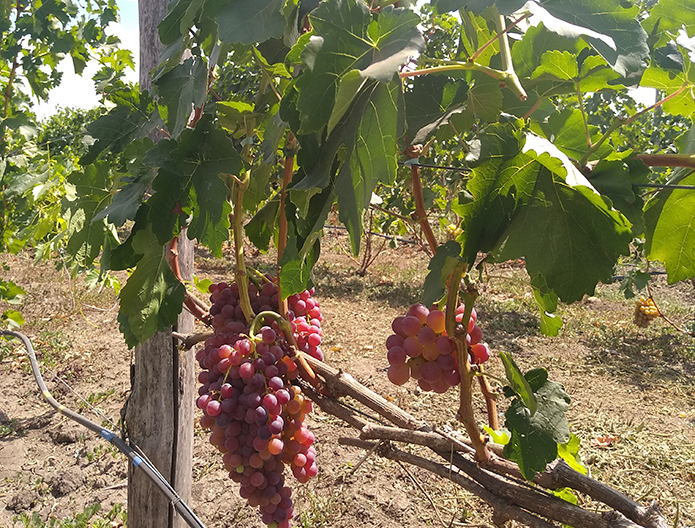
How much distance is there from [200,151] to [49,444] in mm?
3403

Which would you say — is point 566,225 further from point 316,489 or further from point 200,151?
point 316,489

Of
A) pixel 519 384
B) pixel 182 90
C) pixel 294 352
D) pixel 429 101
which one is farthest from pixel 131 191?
pixel 519 384

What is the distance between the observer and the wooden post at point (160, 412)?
1787 mm

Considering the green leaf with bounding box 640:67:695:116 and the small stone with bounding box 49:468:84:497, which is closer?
the green leaf with bounding box 640:67:695:116

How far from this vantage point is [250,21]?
657 mm

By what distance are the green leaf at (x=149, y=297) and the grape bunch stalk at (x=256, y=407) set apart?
14 cm

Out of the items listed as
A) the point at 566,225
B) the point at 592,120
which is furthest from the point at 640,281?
the point at 566,225

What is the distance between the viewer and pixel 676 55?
0.80 meters

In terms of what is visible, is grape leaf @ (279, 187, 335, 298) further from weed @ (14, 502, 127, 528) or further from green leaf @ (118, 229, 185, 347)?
weed @ (14, 502, 127, 528)

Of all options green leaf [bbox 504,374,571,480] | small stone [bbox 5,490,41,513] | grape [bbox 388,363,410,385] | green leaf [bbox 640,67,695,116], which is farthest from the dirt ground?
green leaf [bbox 640,67,695,116]

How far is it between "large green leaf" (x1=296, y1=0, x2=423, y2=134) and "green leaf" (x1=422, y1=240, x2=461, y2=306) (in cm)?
28

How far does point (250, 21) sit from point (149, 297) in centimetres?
69

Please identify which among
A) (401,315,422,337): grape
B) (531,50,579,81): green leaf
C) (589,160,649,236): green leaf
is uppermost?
(531,50,579,81): green leaf

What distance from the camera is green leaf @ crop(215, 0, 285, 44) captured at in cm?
64
